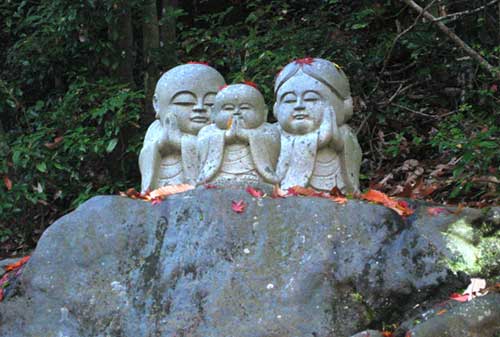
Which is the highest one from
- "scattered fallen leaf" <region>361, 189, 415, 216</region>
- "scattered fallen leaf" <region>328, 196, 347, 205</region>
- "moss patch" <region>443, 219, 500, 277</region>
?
"scattered fallen leaf" <region>328, 196, 347, 205</region>

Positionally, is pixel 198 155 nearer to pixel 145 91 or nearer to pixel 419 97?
pixel 145 91

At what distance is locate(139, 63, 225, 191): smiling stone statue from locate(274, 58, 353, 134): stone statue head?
54 cm

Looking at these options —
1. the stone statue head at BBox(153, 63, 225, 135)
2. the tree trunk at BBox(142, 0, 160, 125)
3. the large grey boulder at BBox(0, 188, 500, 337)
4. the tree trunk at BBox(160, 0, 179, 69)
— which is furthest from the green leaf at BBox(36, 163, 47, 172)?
the large grey boulder at BBox(0, 188, 500, 337)

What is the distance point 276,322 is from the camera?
21.9 feet

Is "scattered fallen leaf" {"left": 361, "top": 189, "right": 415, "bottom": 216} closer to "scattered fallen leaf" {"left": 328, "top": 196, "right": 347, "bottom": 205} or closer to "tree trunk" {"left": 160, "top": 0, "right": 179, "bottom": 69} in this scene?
"scattered fallen leaf" {"left": 328, "top": 196, "right": 347, "bottom": 205}

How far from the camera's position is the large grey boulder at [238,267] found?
266 inches

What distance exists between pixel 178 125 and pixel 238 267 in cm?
179

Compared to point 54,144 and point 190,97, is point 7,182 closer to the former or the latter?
point 54,144

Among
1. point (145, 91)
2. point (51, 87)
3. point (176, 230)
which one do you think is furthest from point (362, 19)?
point (176, 230)

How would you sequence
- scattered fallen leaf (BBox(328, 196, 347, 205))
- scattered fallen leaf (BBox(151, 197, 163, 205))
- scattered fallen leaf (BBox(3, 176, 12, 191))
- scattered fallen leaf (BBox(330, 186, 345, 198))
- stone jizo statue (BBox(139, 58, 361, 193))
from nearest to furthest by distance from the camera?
scattered fallen leaf (BBox(328, 196, 347, 205)), scattered fallen leaf (BBox(151, 197, 163, 205)), scattered fallen leaf (BBox(330, 186, 345, 198)), stone jizo statue (BBox(139, 58, 361, 193)), scattered fallen leaf (BBox(3, 176, 12, 191))

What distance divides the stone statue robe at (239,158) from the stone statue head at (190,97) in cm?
49

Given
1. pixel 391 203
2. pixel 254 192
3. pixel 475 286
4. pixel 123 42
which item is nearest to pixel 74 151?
pixel 123 42

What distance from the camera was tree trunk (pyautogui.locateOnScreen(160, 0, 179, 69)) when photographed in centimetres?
1160

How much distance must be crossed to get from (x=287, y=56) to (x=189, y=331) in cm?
465
